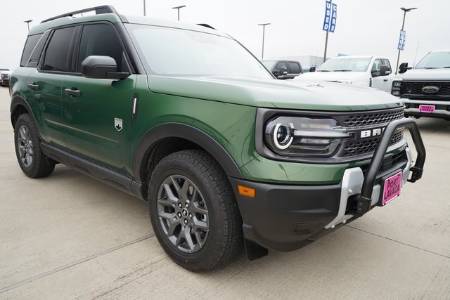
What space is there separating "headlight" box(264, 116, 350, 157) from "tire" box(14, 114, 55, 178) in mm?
3103

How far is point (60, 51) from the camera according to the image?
3.59 m

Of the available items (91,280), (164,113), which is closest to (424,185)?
(164,113)

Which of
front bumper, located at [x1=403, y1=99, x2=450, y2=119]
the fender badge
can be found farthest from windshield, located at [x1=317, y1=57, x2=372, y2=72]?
the fender badge

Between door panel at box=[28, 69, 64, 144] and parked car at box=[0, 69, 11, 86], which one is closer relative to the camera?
door panel at box=[28, 69, 64, 144]

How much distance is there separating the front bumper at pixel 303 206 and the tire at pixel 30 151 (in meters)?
2.94

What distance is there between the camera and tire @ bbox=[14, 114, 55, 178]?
158 inches

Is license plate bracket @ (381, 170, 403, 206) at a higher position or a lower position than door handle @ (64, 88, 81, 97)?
lower

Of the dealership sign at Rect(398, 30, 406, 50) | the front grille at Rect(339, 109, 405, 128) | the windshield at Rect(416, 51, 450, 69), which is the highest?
the dealership sign at Rect(398, 30, 406, 50)

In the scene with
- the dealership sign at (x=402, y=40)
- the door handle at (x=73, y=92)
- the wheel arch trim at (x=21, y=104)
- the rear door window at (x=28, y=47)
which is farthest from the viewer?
the dealership sign at (x=402, y=40)

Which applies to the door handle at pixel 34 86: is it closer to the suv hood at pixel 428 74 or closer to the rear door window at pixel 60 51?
the rear door window at pixel 60 51

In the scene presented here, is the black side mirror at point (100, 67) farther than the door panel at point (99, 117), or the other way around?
the door panel at point (99, 117)

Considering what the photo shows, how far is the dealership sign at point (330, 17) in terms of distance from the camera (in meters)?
17.1

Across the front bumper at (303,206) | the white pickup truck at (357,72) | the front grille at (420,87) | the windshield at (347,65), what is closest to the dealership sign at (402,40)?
the white pickup truck at (357,72)

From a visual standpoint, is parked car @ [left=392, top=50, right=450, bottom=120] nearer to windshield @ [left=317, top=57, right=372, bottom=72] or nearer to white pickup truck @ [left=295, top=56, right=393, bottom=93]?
white pickup truck @ [left=295, top=56, right=393, bottom=93]
